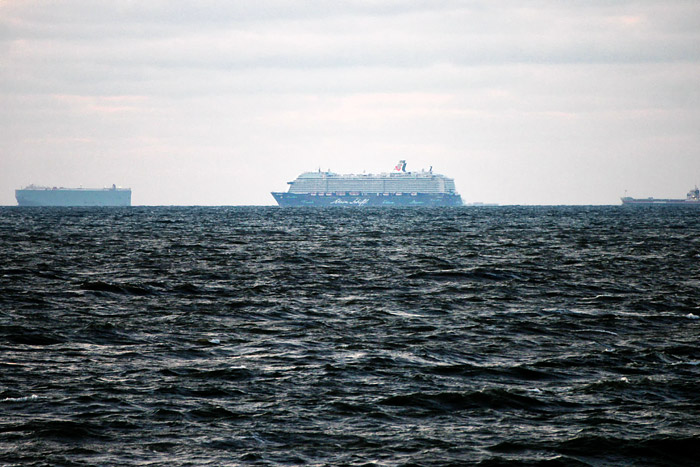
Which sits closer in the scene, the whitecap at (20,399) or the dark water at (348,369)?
the dark water at (348,369)

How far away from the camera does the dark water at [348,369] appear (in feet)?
→ 34.7

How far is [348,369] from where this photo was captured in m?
14.7

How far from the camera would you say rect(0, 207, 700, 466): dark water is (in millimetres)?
10570

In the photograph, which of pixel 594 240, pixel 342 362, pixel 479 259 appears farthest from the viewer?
pixel 594 240

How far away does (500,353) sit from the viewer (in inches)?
649

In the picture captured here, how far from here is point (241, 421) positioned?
37.7 feet

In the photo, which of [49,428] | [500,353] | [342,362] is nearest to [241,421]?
[49,428]

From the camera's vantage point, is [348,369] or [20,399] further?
[348,369]

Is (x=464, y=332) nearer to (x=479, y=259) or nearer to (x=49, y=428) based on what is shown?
(x=49, y=428)

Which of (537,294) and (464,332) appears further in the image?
(537,294)

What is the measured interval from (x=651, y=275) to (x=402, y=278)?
31.4ft

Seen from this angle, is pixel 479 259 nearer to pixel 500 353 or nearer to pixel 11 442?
pixel 500 353

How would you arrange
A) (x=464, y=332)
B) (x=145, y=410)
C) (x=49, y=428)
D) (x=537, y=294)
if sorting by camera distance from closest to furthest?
1. (x=49, y=428)
2. (x=145, y=410)
3. (x=464, y=332)
4. (x=537, y=294)

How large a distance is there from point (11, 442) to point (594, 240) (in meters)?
50.3
